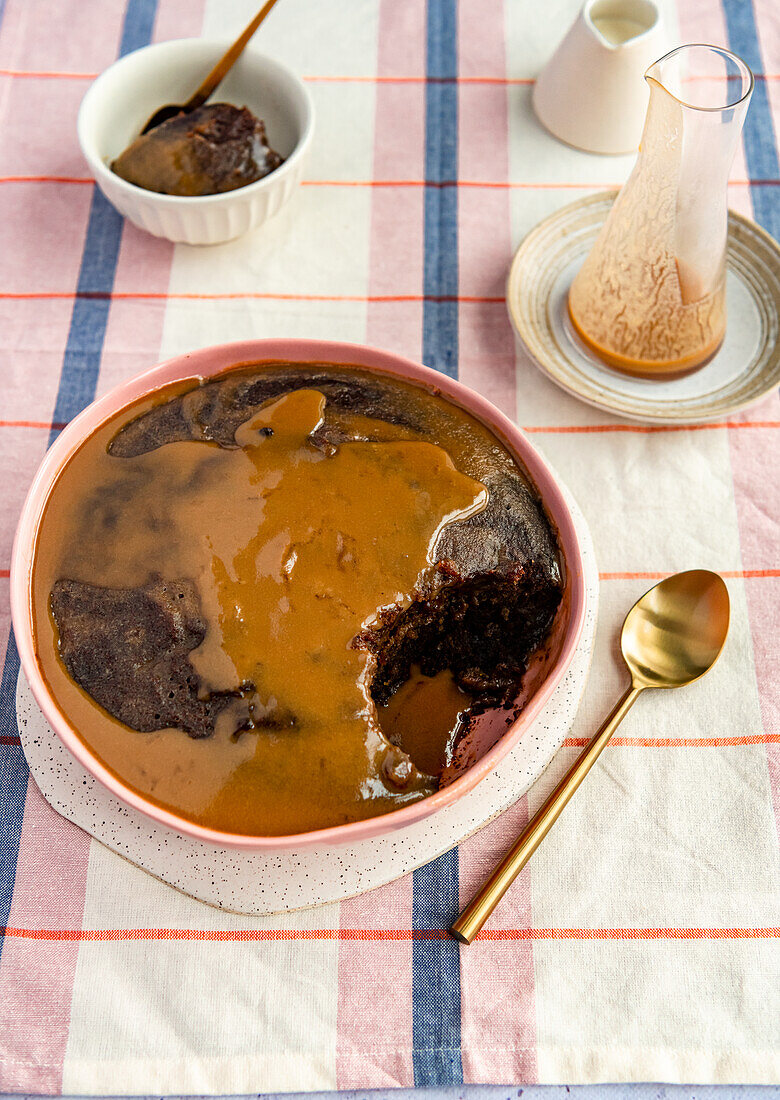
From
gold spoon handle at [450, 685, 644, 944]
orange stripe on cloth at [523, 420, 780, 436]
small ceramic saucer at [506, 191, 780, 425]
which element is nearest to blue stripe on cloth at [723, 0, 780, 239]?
small ceramic saucer at [506, 191, 780, 425]

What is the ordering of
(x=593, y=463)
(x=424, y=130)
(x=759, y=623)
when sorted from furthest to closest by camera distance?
1. (x=424, y=130)
2. (x=593, y=463)
3. (x=759, y=623)

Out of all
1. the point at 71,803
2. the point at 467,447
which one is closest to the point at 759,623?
the point at 467,447

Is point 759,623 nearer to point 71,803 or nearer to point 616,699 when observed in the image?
point 616,699

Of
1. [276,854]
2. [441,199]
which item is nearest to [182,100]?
[441,199]

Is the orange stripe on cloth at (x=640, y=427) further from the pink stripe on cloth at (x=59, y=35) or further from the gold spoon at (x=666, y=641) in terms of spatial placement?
the pink stripe on cloth at (x=59, y=35)

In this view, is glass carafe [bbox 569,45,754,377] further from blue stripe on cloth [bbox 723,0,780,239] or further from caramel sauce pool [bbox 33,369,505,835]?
caramel sauce pool [bbox 33,369,505,835]

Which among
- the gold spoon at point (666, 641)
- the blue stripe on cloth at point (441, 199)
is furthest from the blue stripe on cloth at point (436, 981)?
the blue stripe on cloth at point (441, 199)

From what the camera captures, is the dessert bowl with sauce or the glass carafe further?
the dessert bowl with sauce

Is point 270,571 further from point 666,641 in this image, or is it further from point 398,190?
point 398,190
